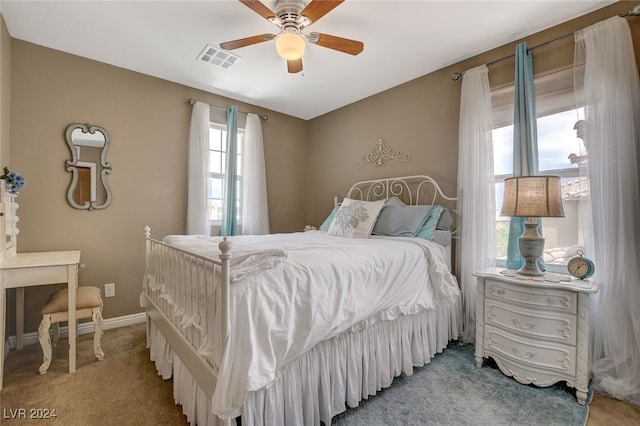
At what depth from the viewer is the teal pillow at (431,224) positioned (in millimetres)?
2487

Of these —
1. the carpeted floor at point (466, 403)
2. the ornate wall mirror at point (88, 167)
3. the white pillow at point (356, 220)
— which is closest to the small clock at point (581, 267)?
the carpeted floor at point (466, 403)

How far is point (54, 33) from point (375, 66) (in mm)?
2769

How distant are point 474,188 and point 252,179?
2.55 metres

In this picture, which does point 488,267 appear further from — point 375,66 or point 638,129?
point 375,66

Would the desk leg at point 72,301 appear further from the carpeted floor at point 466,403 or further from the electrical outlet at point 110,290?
the carpeted floor at point 466,403

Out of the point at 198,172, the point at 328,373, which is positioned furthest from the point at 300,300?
the point at 198,172

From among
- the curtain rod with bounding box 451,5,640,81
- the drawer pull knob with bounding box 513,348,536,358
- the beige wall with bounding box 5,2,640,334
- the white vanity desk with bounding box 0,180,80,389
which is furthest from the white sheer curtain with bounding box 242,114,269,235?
the drawer pull knob with bounding box 513,348,536,358

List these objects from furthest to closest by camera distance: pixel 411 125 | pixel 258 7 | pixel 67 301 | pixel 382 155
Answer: pixel 382 155, pixel 411 125, pixel 67 301, pixel 258 7

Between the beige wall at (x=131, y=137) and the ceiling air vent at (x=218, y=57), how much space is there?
71 cm

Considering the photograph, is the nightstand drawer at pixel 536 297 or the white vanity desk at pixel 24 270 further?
the white vanity desk at pixel 24 270

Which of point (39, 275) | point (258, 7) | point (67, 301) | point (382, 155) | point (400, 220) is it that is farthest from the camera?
point (382, 155)

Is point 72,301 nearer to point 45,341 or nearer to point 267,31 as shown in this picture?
point 45,341

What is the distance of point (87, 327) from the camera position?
106 inches

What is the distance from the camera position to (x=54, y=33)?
7.63 feet
